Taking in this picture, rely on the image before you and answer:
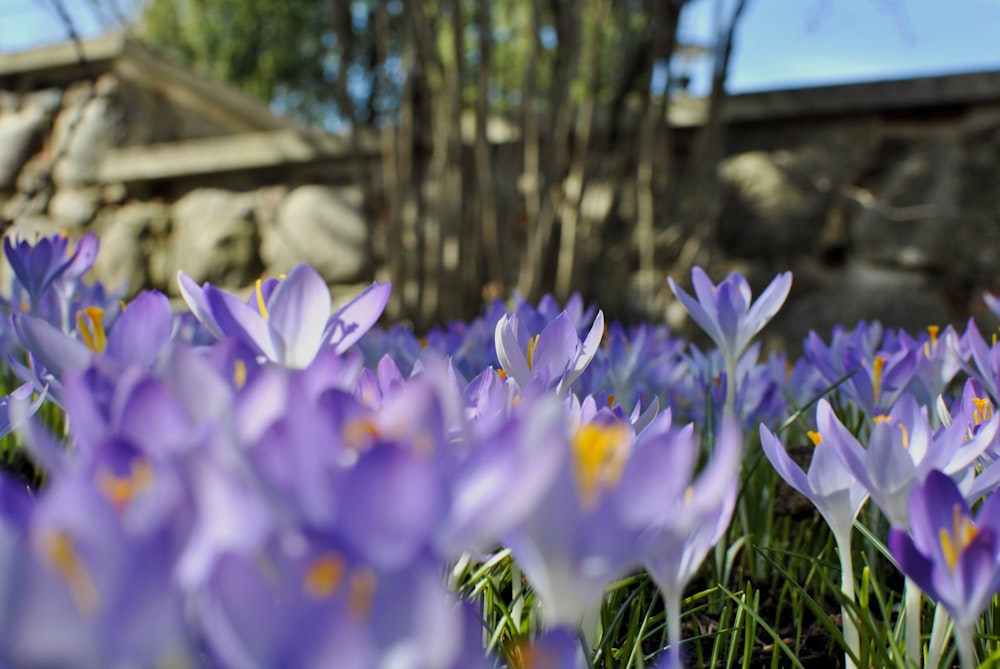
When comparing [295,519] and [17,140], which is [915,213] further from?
[17,140]

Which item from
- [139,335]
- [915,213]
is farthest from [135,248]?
[139,335]

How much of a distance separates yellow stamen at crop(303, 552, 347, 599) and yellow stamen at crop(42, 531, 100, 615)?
0.21 feet

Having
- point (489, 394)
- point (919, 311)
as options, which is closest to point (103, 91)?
point (919, 311)

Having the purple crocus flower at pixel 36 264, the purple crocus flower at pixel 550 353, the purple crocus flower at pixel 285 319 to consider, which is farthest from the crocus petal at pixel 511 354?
the purple crocus flower at pixel 36 264

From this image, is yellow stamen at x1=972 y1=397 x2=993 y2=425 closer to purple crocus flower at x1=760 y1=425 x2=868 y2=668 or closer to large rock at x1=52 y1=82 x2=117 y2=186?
purple crocus flower at x1=760 y1=425 x2=868 y2=668

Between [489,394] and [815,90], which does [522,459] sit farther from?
[815,90]

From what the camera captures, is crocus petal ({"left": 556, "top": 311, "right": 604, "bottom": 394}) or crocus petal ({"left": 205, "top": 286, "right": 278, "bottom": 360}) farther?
crocus petal ({"left": 556, "top": 311, "right": 604, "bottom": 394})

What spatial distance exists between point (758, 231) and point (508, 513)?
3.00 metres

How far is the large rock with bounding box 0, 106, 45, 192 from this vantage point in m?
3.66

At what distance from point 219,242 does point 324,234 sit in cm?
47

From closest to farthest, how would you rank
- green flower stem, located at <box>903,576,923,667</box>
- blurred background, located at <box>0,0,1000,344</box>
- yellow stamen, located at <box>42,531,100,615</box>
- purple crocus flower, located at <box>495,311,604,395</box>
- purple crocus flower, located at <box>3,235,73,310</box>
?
1. yellow stamen, located at <box>42,531,100,615</box>
2. green flower stem, located at <box>903,576,923,667</box>
3. purple crocus flower, located at <box>495,311,604,395</box>
4. purple crocus flower, located at <box>3,235,73,310</box>
5. blurred background, located at <box>0,0,1000,344</box>

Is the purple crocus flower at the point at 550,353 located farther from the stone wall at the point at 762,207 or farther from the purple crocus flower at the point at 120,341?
the stone wall at the point at 762,207

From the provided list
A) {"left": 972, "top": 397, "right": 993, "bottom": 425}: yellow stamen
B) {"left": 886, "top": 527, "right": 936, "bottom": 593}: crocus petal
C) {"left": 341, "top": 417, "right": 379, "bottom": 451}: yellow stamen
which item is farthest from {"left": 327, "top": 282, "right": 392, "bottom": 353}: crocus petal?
{"left": 972, "top": 397, "right": 993, "bottom": 425}: yellow stamen

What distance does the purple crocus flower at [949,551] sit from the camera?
41 cm
